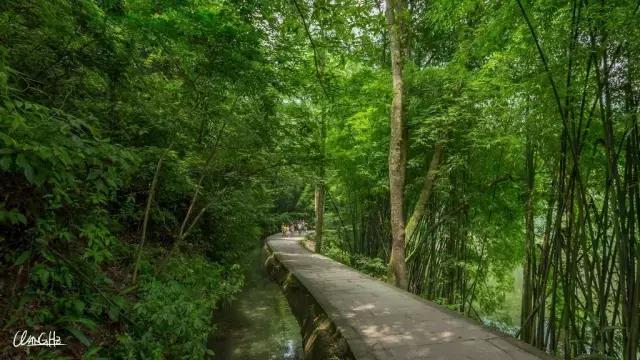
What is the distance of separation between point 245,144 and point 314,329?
260 centimetres

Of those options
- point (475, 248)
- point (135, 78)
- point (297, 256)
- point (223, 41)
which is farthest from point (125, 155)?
point (297, 256)

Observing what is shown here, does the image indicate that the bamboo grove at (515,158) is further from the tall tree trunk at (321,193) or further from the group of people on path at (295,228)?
the group of people on path at (295,228)

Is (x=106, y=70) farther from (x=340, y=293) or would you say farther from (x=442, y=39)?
(x=442, y=39)

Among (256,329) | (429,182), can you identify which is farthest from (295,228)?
(429,182)

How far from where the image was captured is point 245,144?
444 cm

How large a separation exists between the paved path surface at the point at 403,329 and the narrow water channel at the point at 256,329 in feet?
3.32

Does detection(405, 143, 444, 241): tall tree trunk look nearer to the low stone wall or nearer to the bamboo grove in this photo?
the bamboo grove

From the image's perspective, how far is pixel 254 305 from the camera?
7.70 meters

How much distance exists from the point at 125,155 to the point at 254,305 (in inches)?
258

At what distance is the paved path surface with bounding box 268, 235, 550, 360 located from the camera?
9.62 feet

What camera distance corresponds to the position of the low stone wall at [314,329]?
337 cm
